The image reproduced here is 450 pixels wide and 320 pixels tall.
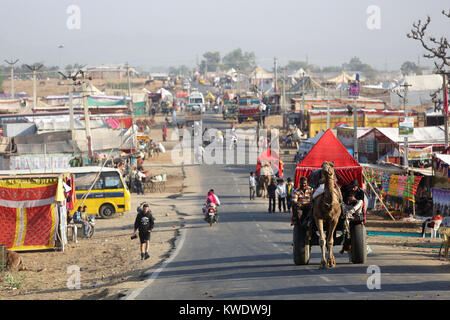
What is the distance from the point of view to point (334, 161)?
16.5 metres

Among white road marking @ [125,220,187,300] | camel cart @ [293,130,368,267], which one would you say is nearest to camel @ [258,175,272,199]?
white road marking @ [125,220,187,300]

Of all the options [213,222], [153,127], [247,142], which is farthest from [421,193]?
[153,127]

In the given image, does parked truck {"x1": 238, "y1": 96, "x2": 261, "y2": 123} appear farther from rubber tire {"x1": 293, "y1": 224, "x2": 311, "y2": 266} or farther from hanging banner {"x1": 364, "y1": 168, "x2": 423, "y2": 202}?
rubber tire {"x1": 293, "y1": 224, "x2": 311, "y2": 266}

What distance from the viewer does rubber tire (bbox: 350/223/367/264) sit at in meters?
15.0

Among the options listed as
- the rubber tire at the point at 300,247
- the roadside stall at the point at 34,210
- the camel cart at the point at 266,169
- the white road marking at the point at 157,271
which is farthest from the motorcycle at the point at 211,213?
the rubber tire at the point at 300,247

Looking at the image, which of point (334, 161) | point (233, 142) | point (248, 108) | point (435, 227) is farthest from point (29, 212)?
point (248, 108)

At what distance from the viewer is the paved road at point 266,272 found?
41.1ft

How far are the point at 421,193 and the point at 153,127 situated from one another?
6086 centimetres

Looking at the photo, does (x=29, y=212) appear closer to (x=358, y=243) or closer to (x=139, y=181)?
(x=358, y=243)

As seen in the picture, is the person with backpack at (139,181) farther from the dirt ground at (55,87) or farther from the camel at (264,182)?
the dirt ground at (55,87)

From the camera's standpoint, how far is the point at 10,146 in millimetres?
41312

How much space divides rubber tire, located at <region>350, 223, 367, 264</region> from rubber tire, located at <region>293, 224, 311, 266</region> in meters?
1.05

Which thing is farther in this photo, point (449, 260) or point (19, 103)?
point (19, 103)
